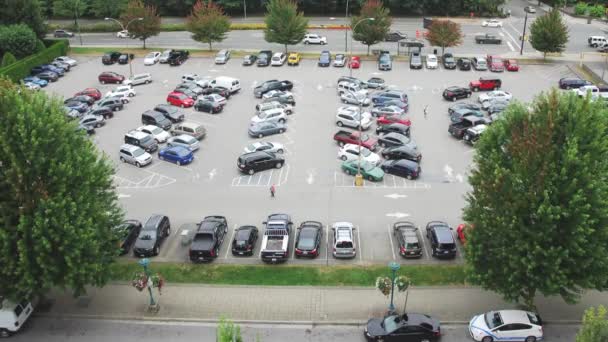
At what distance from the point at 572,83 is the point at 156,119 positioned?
41.2 meters

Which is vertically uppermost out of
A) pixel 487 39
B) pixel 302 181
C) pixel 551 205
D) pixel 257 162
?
pixel 551 205

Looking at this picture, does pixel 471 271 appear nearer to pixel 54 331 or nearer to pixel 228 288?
pixel 228 288

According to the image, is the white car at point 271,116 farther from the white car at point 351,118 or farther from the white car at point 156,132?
the white car at point 156,132

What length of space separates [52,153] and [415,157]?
85.1 feet

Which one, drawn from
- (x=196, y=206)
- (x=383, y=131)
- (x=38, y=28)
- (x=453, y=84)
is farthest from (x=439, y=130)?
(x=38, y=28)

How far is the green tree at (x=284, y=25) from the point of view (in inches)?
2832

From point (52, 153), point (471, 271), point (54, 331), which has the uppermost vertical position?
point (52, 153)

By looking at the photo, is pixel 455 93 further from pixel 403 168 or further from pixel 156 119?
pixel 156 119

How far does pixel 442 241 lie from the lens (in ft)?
106

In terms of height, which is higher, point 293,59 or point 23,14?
point 23,14

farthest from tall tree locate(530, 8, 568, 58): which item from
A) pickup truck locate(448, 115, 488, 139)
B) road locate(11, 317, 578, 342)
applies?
road locate(11, 317, 578, 342)

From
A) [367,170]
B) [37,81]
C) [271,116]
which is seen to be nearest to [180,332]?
[367,170]

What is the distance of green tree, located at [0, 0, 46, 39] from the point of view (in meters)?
73.6

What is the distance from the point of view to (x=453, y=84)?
6266 cm
